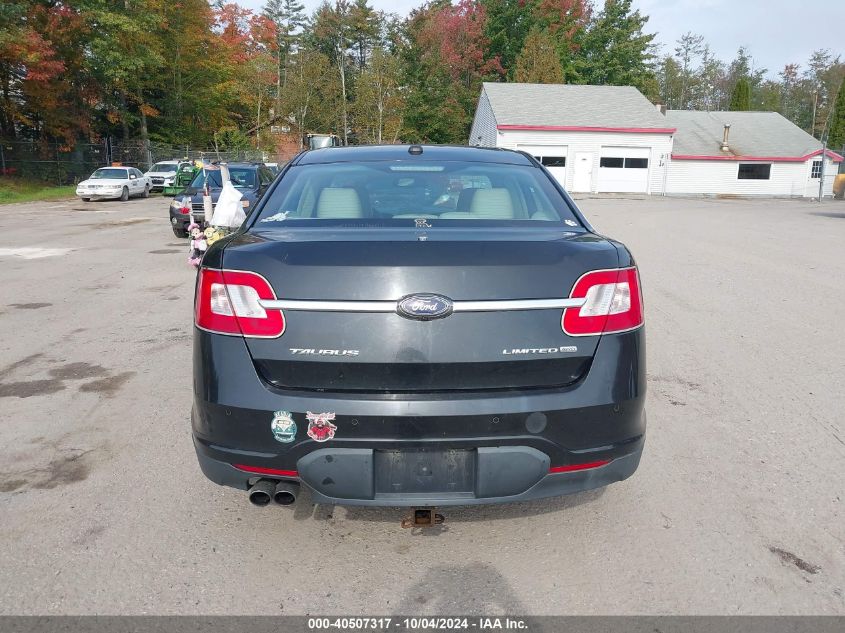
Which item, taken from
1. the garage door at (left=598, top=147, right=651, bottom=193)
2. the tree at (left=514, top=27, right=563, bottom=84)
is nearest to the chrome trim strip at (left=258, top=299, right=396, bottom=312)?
the garage door at (left=598, top=147, right=651, bottom=193)

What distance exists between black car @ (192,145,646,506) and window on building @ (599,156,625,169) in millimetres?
37978

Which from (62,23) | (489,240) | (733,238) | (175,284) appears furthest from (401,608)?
(62,23)

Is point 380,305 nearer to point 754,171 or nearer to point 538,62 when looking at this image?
point 754,171

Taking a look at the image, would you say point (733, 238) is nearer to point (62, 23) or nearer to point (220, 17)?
point (62, 23)

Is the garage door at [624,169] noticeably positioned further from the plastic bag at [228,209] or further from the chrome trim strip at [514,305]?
the chrome trim strip at [514,305]

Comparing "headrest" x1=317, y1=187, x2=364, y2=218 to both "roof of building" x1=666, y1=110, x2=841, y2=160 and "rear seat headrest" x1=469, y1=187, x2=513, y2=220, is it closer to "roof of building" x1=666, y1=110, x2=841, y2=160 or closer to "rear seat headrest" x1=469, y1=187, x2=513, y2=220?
"rear seat headrest" x1=469, y1=187, x2=513, y2=220

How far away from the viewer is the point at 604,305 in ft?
8.62

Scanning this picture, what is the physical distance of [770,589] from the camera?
8.79 feet

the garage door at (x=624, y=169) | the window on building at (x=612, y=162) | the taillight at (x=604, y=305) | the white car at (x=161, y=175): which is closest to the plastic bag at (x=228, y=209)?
the taillight at (x=604, y=305)

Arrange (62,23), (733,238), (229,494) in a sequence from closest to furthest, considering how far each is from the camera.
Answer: (229,494) < (733,238) < (62,23)

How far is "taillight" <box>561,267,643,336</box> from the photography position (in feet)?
8.45

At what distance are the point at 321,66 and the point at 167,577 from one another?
60174 millimetres

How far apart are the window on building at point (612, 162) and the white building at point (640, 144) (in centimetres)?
6

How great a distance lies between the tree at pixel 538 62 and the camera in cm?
5028
